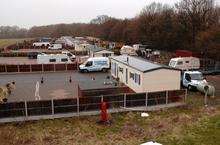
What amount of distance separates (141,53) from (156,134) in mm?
41612

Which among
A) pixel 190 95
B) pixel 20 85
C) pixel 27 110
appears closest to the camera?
pixel 27 110

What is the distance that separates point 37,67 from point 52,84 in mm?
9362

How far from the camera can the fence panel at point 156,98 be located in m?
A: 22.1

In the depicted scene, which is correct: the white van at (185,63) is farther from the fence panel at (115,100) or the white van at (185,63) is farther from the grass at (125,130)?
the fence panel at (115,100)

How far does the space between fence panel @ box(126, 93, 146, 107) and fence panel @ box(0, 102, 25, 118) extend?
23.5ft

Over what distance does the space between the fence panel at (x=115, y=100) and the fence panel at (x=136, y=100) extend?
17.6 inches

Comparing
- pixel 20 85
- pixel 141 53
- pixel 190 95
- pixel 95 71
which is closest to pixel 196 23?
pixel 141 53

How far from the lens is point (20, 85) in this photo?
31.5 m

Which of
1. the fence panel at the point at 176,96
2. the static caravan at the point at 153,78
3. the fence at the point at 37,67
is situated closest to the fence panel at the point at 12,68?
the fence at the point at 37,67

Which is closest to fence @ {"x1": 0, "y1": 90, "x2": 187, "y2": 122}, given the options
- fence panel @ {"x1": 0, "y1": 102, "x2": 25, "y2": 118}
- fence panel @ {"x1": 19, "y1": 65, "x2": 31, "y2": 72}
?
fence panel @ {"x1": 0, "y1": 102, "x2": 25, "y2": 118}

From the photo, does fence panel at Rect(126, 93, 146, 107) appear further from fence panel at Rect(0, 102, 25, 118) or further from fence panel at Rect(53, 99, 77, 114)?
fence panel at Rect(0, 102, 25, 118)

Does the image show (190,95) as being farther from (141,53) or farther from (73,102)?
(141,53)

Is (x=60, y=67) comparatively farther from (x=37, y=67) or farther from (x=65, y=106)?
(x=65, y=106)

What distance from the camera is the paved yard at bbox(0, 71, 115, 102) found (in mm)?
27078
